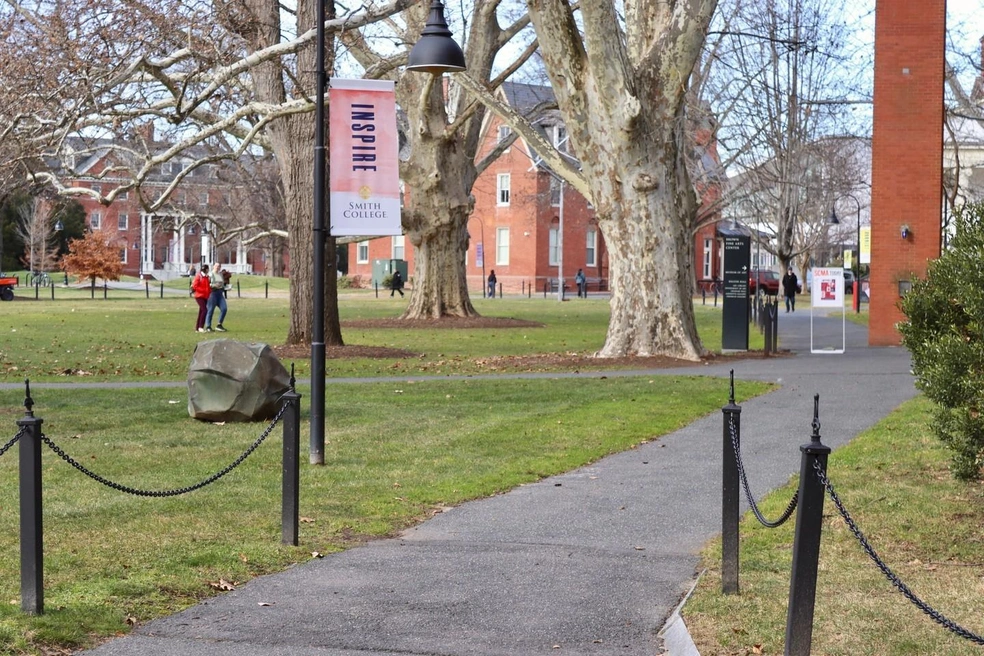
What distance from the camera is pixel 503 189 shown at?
81.3 m

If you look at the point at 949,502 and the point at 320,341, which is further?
the point at 320,341

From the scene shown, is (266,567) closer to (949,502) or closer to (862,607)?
(862,607)

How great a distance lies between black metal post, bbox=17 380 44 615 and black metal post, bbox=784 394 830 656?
366cm

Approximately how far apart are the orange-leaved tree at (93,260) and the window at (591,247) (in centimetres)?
2744

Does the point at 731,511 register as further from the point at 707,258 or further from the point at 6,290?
the point at 707,258

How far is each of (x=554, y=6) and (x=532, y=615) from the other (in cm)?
1671

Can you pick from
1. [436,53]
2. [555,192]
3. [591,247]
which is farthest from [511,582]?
[591,247]

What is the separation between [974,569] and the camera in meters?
7.84

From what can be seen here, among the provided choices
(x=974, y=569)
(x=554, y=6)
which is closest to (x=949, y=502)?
(x=974, y=569)

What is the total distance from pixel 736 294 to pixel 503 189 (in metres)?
55.3

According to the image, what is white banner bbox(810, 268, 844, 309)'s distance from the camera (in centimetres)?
2716

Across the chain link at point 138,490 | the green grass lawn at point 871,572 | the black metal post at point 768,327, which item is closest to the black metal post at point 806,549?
the green grass lawn at point 871,572

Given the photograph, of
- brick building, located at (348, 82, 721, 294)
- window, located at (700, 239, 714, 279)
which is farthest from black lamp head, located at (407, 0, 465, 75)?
window, located at (700, 239, 714, 279)

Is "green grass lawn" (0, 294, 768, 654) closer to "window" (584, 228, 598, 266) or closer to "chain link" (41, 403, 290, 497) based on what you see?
"chain link" (41, 403, 290, 497)
